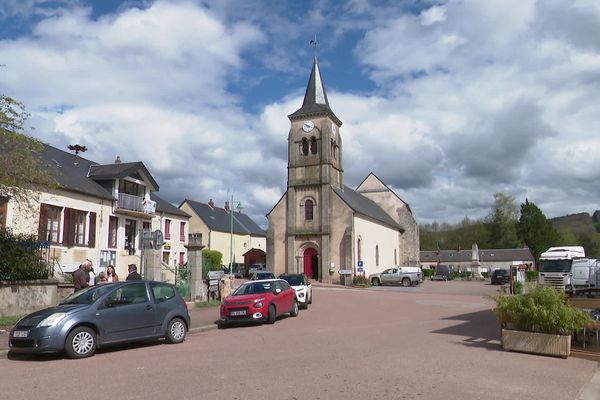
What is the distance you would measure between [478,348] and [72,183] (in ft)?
76.9

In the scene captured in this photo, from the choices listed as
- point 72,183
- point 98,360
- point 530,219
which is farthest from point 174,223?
point 530,219

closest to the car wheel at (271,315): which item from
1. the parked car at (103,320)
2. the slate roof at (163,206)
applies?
the parked car at (103,320)

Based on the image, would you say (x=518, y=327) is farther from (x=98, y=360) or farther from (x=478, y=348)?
(x=98, y=360)

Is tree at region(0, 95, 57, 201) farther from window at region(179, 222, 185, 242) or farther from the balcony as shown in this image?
window at region(179, 222, 185, 242)

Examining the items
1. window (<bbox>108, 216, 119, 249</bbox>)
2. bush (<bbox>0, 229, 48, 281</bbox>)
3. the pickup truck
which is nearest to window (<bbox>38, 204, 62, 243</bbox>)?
window (<bbox>108, 216, 119, 249</bbox>)

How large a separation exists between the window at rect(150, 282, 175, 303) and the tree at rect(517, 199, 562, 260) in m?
74.5

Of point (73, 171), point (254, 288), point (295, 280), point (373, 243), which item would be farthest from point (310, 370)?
point (373, 243)

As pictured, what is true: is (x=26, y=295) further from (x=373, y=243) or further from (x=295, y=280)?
(x=373, y=243)

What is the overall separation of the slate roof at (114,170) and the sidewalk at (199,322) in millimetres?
14034

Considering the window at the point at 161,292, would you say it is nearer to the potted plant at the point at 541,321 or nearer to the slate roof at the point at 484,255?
the potted plant at the point at 541,321

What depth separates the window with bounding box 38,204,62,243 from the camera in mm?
24688

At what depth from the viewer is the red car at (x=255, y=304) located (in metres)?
14.9

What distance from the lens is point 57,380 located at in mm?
7609

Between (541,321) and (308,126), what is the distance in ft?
118
